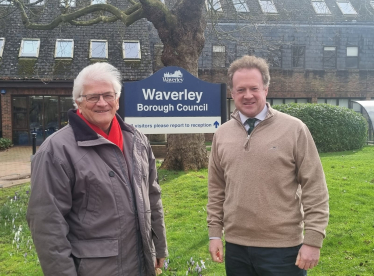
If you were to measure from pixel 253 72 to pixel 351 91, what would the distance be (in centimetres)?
2187

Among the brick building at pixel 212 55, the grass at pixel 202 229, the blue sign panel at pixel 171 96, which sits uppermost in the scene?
the brick building at pixel 212 55

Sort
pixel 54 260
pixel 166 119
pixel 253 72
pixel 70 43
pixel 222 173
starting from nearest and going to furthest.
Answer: pixel 54 260
pixel 253 72
pixel 222 173
pixel 166 119
pixel 70 43

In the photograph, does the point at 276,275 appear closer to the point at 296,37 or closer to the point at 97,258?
the point at 97,258

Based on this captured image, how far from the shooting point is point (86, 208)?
222 cm

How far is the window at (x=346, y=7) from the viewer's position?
23344mm

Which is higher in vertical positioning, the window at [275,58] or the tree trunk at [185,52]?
the window at [275,58]

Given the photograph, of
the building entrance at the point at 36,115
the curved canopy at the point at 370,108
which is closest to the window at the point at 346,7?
the curved canopy at the point at 370,108

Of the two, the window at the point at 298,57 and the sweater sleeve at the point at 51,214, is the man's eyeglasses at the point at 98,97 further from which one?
the window at the point at 298,57

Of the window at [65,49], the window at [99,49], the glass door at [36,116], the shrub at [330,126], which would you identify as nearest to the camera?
the shrub at [330,126]

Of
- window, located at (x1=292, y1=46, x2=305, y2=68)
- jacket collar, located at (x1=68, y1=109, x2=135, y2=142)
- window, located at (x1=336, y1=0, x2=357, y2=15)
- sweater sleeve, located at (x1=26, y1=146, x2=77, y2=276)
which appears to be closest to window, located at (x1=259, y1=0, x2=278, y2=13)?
window, located at (x1=292, y1=46, x2=305, y2=68)

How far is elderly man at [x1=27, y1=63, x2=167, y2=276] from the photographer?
6.97 feet

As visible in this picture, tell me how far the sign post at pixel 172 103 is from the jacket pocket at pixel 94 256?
2316mm

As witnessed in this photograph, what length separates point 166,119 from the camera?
4.54m

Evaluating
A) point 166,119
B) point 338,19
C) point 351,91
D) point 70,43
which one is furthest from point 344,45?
point 166,119
